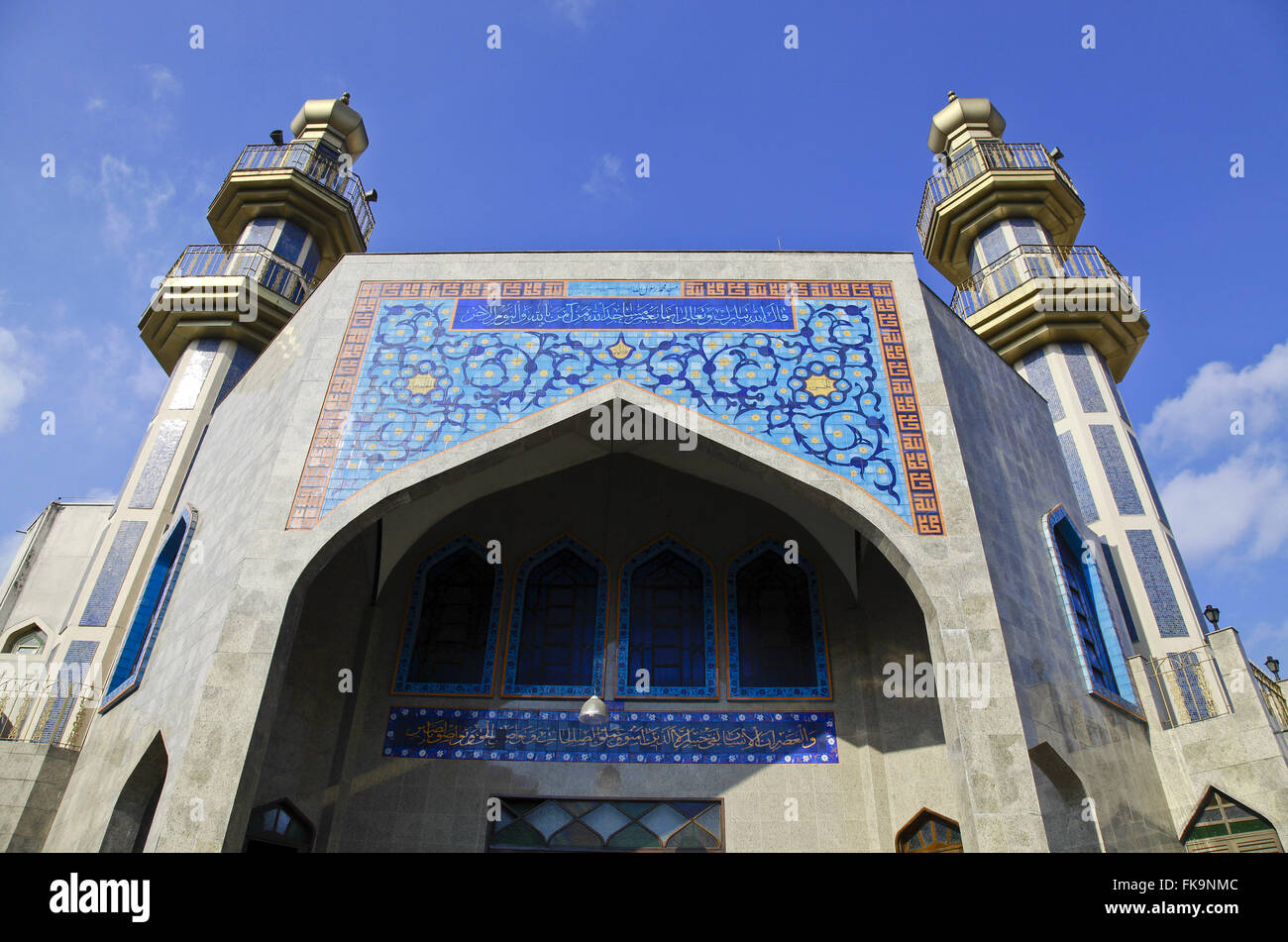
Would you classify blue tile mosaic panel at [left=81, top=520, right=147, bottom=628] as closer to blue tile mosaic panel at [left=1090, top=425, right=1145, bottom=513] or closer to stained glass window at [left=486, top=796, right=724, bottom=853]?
stained glass window at [left=486, top=796, right=724, bottom=853]

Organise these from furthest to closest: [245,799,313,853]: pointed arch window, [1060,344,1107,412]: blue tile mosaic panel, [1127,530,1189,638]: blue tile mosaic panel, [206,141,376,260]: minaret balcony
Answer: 1. [206,141,376,260]: minaret balcony
2. [1060,344,1107,412]: blue tile mosaic panel
3. [1127,530,1189,638]: blue tile mosaic panel
4. [245,799,313,853]: pointed arch window

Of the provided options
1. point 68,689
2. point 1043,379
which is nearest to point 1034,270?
point 1043,379

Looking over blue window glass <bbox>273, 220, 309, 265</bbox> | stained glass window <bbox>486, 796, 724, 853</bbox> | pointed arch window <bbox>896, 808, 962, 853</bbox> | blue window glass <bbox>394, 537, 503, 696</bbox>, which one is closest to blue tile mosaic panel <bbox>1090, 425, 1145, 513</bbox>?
pointed arch window <bbox>896, 808, 962, 853</bbox>

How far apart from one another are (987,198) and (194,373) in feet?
26.8

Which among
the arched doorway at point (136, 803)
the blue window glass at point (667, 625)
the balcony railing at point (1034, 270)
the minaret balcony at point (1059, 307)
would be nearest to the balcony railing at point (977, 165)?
the balcony railing at point (1034, 270)

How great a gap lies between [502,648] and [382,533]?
4.01 ft

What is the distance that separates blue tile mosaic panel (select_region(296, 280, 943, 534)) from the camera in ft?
16.9

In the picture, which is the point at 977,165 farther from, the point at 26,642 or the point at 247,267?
the point at 26,642

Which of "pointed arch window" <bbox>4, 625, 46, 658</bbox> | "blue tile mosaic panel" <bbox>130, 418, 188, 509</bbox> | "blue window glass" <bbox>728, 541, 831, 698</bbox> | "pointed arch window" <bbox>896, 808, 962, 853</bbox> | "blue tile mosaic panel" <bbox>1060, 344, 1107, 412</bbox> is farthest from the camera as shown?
"pointed arch window" <bbox>4, 625, 46, 658</bbox>

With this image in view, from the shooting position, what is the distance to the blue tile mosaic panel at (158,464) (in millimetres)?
7715

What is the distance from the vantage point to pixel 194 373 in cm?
855

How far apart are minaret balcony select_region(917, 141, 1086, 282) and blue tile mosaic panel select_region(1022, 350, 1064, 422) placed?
1971mm
